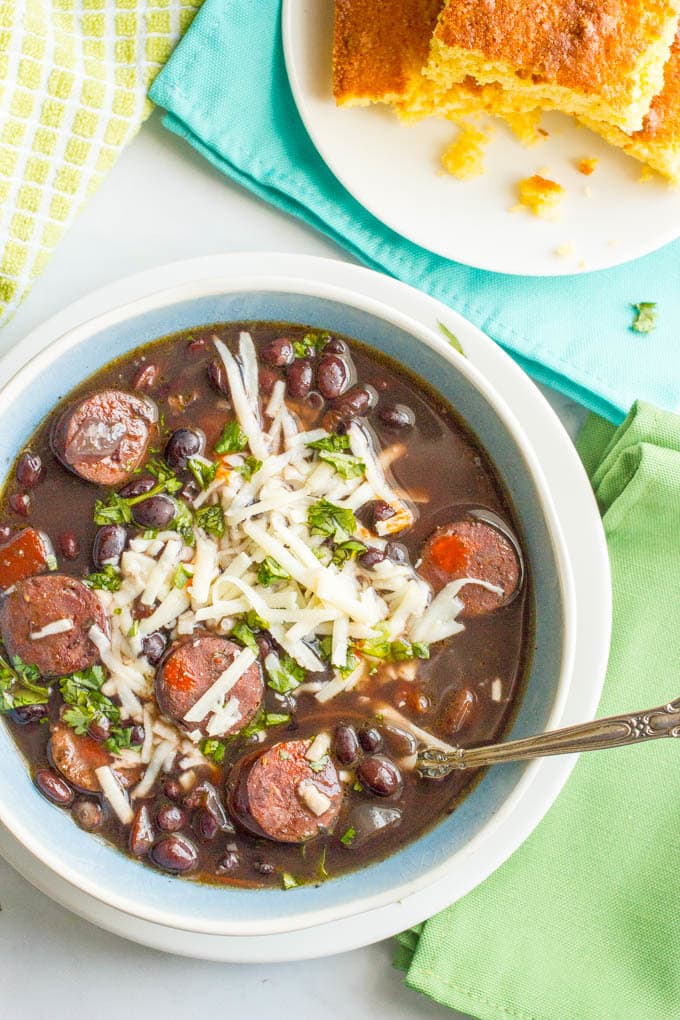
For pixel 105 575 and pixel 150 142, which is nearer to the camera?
pixel 105 575

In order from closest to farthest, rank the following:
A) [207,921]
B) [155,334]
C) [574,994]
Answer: [207,921] → [155,334] → [574,994]

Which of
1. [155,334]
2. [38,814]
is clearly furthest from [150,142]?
[38,814]

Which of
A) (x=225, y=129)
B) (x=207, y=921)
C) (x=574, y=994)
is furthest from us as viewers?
(x=225, y=129)

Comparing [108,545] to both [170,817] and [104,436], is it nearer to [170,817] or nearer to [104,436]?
[104,436]

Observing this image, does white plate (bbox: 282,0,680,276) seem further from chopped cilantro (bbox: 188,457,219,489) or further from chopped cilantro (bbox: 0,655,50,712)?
chopped cilantro (bbox: 0,655,50,712)

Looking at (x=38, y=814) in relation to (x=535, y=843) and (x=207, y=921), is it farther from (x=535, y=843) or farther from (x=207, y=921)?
(x=535, y=843)

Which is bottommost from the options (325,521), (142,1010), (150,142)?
(142,1010)
